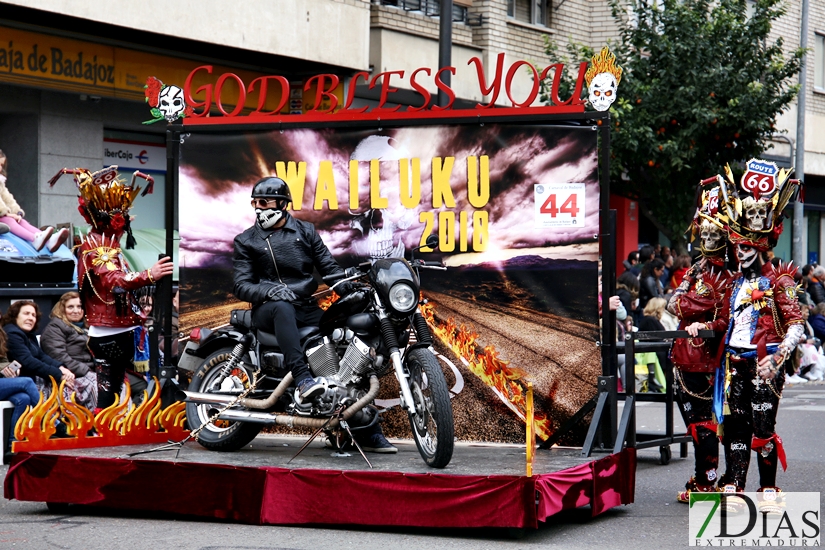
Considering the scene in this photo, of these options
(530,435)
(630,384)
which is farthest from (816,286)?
(530,435)

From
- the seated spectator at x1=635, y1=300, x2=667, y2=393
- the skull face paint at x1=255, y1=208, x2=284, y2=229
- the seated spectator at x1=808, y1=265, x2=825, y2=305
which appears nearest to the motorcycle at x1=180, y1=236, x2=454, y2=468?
the skull face paint at x1=255, y1=208, x2=284, y2=229

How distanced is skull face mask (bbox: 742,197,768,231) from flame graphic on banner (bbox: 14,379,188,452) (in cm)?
405

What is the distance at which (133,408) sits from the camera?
8664 millimetres

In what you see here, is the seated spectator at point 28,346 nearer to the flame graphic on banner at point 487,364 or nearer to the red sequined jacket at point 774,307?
the flame graphic on banner at point 487,364

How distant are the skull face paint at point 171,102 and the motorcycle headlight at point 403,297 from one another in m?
2.69

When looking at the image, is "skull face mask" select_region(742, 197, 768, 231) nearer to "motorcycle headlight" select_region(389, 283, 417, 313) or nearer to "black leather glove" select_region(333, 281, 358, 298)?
"motorcycle headlight" select_region(389, 283, 417, 313)

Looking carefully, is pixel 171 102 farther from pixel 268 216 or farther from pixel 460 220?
pixel 460 220

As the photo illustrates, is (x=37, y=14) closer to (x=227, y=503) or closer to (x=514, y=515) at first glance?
(x=227, y=503)

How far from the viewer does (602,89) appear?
8.18 metres

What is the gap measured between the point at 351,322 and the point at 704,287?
7.88 ft

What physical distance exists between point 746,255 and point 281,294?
291cm

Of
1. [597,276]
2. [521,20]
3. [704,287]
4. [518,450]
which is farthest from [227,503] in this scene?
[521,20]

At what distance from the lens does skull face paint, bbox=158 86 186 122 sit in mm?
9297

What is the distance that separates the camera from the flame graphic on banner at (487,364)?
8.77 metres
